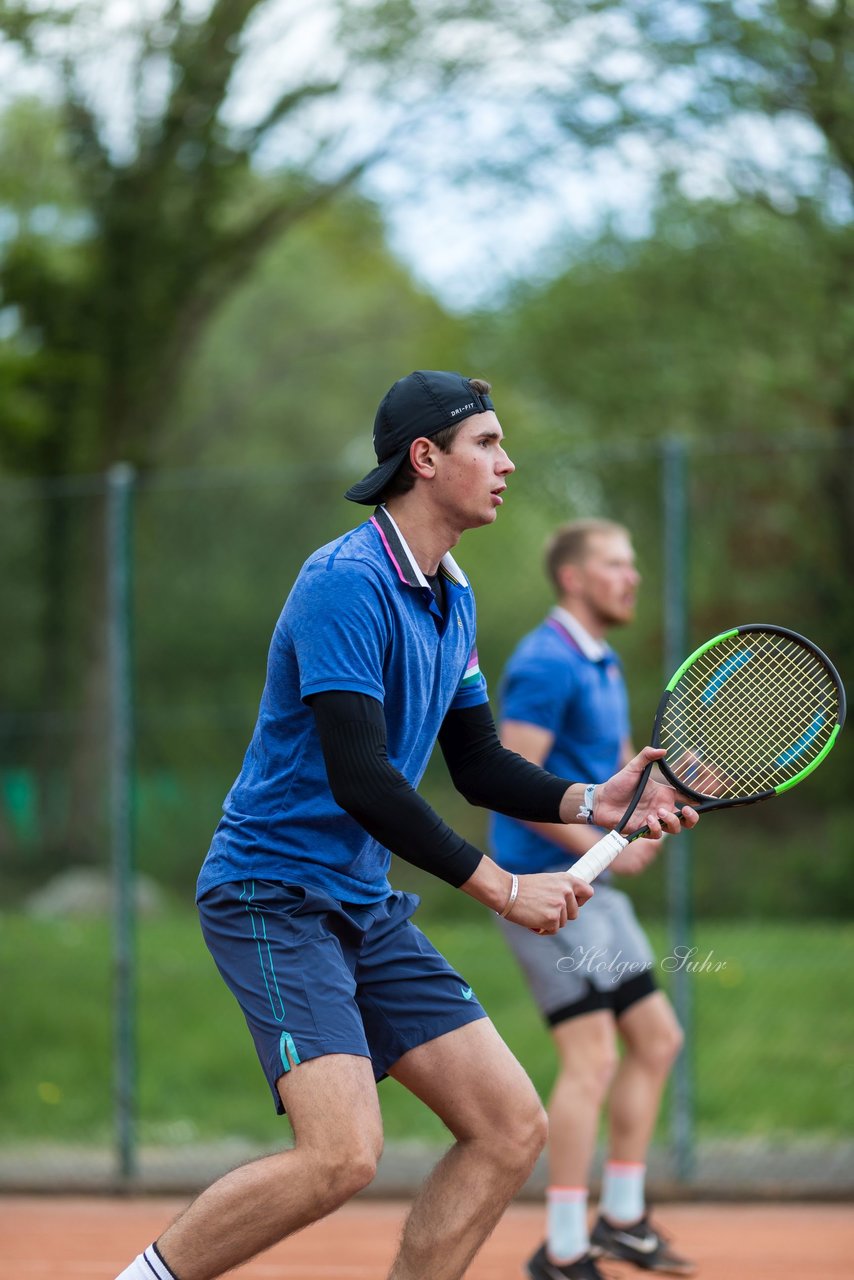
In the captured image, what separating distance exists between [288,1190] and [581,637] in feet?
8.05

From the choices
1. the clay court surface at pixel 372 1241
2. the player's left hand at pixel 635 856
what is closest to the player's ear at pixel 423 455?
the player's left hand at pixel 635 856

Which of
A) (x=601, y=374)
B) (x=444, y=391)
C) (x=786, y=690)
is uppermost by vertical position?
(x=444, y=391)

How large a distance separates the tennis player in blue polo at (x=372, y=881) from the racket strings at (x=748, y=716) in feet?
0.73

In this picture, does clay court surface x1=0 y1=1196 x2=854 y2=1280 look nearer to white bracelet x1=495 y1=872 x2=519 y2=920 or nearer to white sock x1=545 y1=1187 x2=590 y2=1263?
white sock x1=545 y1=1187 x2=590 y2=1263

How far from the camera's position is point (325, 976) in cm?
340

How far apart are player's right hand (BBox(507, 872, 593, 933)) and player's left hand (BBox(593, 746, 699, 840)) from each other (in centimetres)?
24

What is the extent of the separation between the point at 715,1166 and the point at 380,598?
403 cm

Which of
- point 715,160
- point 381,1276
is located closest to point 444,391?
point 381,1276

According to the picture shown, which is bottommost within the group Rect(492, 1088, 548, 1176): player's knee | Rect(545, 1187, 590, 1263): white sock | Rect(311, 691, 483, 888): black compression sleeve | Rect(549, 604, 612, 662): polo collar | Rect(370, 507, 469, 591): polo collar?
Rect(545, 1187, 590, 1263): white sock

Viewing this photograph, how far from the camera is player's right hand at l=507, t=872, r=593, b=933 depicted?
335cm

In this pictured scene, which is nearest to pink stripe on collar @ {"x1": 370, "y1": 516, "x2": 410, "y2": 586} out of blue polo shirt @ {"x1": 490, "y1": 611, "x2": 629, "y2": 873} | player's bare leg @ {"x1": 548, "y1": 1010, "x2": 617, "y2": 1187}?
blue polo shirt @ {"x1": 490, "y1": 611, "x2": 629, "y2": 873}

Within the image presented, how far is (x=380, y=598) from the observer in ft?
11.1

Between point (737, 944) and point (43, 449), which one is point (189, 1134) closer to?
point (737, 944)

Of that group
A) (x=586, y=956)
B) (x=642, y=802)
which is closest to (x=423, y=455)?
(x=642, y=802)
